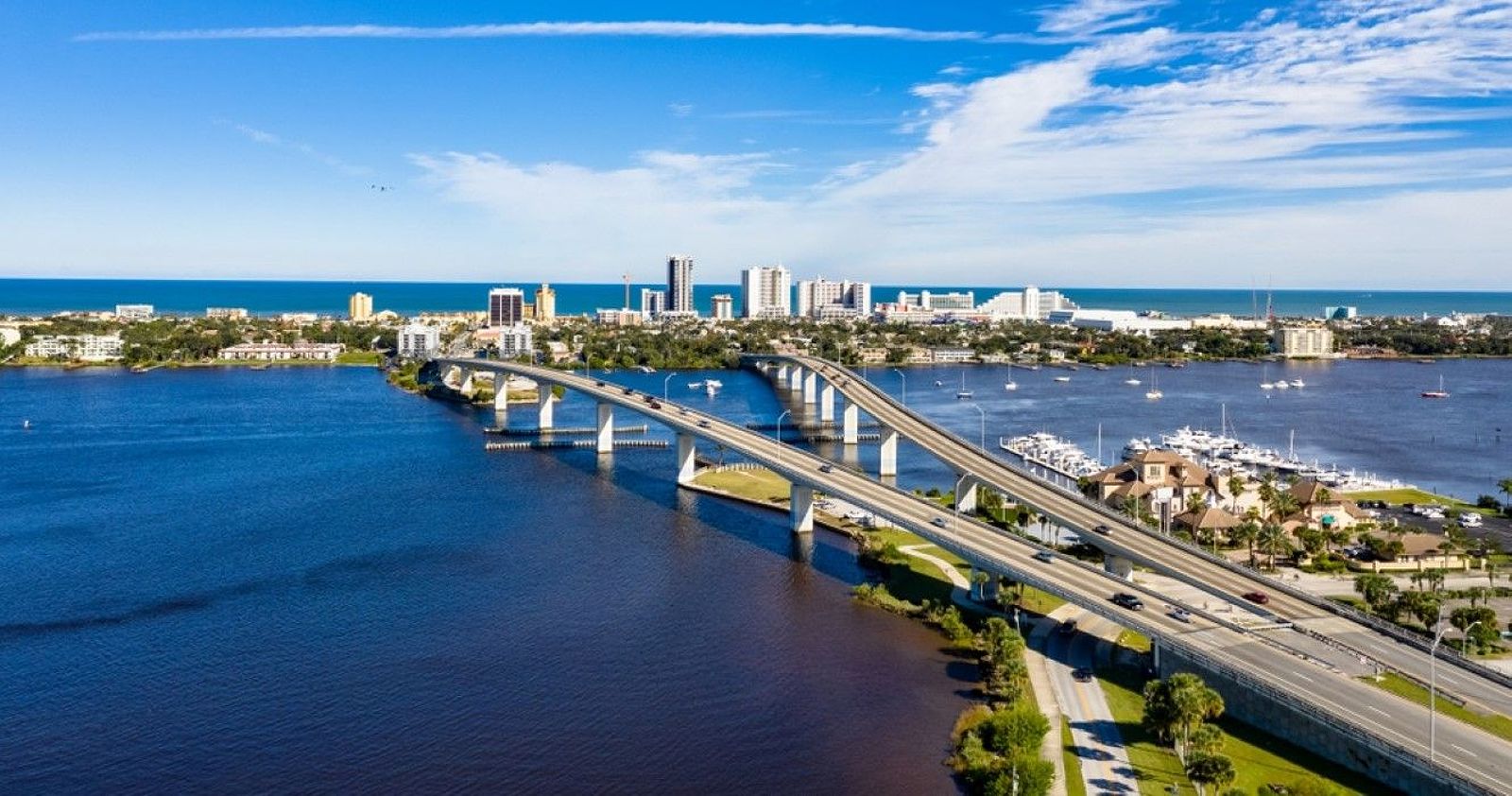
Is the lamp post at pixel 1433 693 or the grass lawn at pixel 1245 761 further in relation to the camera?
the grass lawn at pixel 1245 761

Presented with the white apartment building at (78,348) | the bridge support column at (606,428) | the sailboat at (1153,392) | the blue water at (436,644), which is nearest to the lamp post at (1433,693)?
the blue water at (436,644)

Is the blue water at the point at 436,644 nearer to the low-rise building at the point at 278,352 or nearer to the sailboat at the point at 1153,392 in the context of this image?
the sailboat at the point at 1153,392

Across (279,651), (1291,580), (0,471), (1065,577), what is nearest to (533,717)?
(279,651)

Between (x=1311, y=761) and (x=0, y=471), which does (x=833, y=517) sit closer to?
(x=1311, y=761)

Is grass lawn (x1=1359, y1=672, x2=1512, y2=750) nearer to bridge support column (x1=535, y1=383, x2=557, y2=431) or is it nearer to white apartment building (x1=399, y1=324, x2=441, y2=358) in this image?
bridge support column (x1=535, y1=383, x2=557, y2=431)

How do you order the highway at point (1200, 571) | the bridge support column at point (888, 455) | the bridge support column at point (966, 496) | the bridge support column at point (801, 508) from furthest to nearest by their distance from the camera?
the bridge support column at point (888, 455) → the bridge support column at point (966, 496) → the bridge support column at point (801, 508) → the highway at point (1200, 571)

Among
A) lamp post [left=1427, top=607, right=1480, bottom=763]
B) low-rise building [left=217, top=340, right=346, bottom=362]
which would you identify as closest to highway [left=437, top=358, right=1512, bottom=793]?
lamp post [left=1427, top=607, right=1480, bottom=763]

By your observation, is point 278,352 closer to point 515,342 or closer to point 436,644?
point 515,342

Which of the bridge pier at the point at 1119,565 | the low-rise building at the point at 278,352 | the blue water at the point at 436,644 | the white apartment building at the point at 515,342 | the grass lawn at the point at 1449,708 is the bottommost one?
the blue water at the point at 436,644
